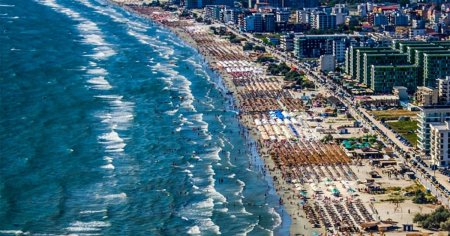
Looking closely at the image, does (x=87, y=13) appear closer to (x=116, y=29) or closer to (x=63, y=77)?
(x=116, y=29)

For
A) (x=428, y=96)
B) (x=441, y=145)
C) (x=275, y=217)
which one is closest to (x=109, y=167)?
(x=275, y=217)

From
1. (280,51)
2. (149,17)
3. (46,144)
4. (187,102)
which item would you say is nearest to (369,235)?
(46,144)

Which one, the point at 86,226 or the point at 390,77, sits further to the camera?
the point at 390,77

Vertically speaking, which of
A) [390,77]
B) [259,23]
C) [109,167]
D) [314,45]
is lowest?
[109,167]

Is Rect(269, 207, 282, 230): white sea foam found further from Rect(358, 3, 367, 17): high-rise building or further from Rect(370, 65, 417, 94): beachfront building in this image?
Rect(358, 3, 367, 17): high-rise building

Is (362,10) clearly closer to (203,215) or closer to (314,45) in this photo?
(314,45)

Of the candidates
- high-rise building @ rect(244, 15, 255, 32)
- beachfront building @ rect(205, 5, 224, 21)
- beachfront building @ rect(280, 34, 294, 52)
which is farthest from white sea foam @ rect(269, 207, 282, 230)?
beachfront building @ rect(205, 5, 224, 21)

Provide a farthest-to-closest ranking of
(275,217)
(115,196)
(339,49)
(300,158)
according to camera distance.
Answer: (339,49) < (300,158) < (115,196) < (275,217)

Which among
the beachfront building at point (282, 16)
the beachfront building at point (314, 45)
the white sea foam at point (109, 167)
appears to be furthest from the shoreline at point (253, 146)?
the beachfront building at point (282, 16)
